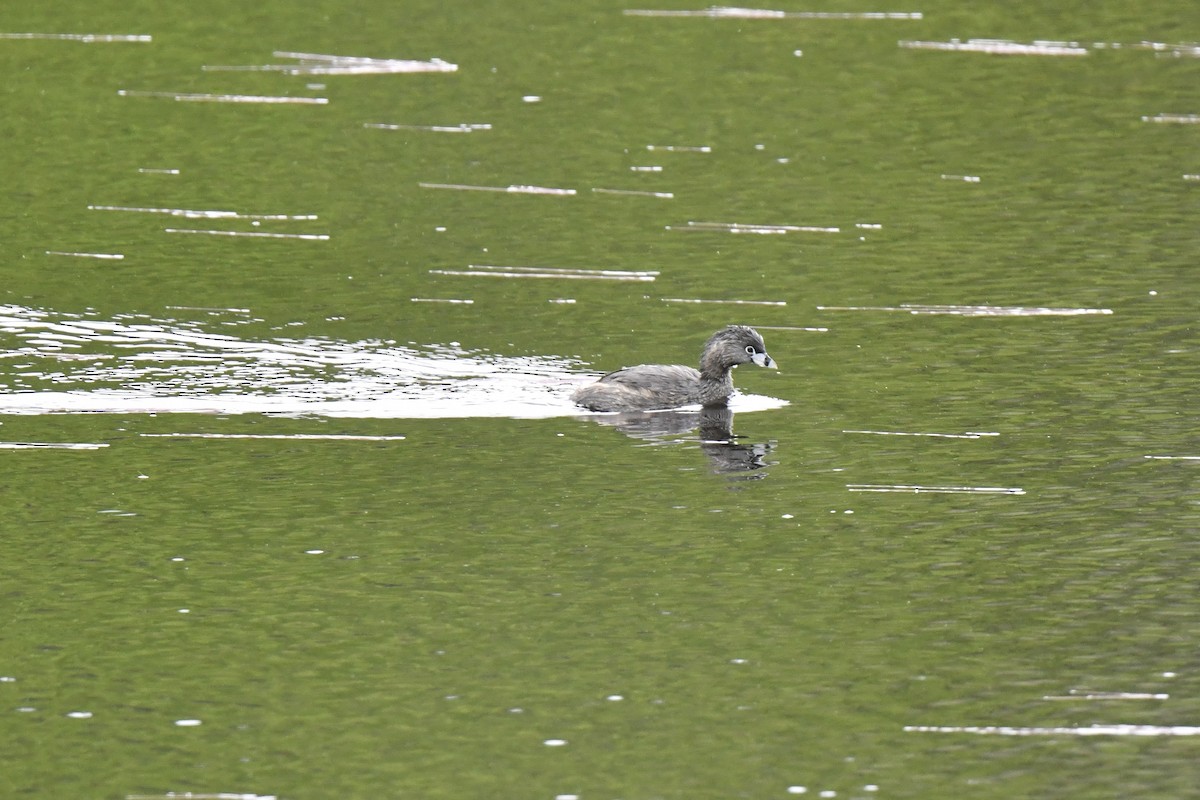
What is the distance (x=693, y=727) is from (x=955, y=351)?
748 cm

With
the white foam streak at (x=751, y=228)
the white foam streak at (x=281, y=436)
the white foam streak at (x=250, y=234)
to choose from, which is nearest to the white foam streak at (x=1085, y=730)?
the white foam streak at (x=281, y=436)

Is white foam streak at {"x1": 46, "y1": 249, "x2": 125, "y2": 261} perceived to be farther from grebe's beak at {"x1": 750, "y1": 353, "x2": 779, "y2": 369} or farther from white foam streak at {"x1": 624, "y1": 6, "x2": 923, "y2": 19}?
white foam streak at {"x1": 624, "y1": 6, "x2": 923, "y2": 19}

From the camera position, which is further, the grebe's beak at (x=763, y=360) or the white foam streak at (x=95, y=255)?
the white foam streak at (x=95, y=255)

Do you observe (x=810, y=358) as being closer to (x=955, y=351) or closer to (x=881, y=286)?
(x=955, y=351)

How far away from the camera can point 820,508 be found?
12375mm

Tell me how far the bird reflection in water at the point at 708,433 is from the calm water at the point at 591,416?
2.2 inches

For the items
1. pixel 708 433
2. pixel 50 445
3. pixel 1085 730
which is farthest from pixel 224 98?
pixel 1085 730

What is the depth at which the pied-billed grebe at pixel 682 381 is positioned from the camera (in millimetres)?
14945

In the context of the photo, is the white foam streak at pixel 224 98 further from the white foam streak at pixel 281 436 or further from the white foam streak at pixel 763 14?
the white foam streak at pixel 281 436

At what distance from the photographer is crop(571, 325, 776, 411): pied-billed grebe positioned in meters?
14.9

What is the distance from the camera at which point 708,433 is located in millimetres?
14617

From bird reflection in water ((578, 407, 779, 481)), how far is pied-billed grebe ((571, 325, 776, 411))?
0.08 metres

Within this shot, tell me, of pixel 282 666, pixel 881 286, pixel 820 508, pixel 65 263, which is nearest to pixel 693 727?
pixel 282 666

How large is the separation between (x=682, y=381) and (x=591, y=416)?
2.57ft
